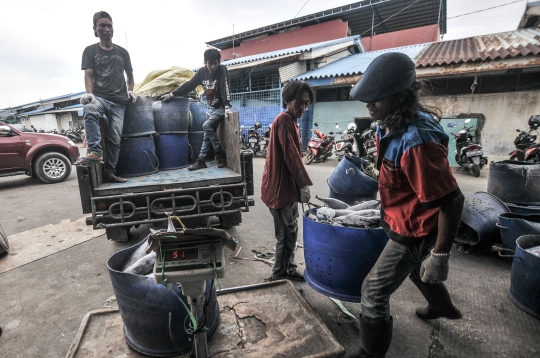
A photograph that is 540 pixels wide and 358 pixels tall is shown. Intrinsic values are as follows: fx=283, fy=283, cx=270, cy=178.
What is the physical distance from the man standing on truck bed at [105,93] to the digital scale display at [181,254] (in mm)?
2397

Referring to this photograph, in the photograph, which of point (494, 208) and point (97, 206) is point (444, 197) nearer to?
point (494, 208)

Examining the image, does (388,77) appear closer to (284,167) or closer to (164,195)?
(284,167)

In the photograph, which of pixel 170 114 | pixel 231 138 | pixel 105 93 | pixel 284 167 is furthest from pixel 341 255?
pixel 105 93

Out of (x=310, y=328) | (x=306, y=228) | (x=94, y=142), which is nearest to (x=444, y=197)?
(x=306, y=228)

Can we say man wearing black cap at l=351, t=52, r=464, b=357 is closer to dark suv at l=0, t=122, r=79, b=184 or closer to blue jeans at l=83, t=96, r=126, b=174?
blue jeans at l=83, t=96, r=126, b=174

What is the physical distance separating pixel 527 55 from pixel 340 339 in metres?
8.51

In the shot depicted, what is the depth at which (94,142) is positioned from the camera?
125 inches

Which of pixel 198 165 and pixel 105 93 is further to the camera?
pixel 198 165

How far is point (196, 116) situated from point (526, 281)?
416 cm

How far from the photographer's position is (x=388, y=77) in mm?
1413

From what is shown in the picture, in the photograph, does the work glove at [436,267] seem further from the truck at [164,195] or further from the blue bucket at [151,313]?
the truck at [164,195]

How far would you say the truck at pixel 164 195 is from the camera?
2.85 meters

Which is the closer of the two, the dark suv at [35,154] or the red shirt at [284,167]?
the red shirt at [284,167]

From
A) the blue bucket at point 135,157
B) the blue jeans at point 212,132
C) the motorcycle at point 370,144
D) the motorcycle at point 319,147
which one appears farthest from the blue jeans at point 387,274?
the motorcycle at point 319,147
